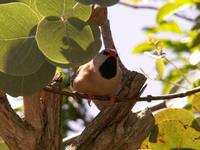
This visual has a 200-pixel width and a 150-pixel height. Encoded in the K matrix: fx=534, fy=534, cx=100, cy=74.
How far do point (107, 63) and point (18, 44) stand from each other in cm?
145

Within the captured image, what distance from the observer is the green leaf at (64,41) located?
93 centimetres

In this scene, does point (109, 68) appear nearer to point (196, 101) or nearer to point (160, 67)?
point (160, 67)

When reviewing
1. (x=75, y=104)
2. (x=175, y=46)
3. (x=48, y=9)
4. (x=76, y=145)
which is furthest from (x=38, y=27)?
(x=75, y=104)

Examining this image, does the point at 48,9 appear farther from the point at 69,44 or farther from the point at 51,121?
the point at 51,121

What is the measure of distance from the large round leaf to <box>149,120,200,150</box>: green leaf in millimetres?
627

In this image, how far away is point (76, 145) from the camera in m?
1.63

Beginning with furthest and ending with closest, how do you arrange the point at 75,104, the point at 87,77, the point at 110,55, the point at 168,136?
the point at 75,104
the point at 110,55
the point at 87,77
the point at 168,136

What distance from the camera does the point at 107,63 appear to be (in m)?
2.42

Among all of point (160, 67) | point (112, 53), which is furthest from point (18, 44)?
point (112, 53)

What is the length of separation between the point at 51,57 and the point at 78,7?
10 centimetres

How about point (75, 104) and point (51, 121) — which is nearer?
point (51, 121)

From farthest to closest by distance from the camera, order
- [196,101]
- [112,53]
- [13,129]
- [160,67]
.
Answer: [112,53] → [160,67] → [196,101] → [13,129]

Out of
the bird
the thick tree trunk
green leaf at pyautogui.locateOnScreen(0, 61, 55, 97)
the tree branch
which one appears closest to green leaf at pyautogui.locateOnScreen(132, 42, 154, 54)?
the bird

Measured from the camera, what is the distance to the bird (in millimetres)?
1877
